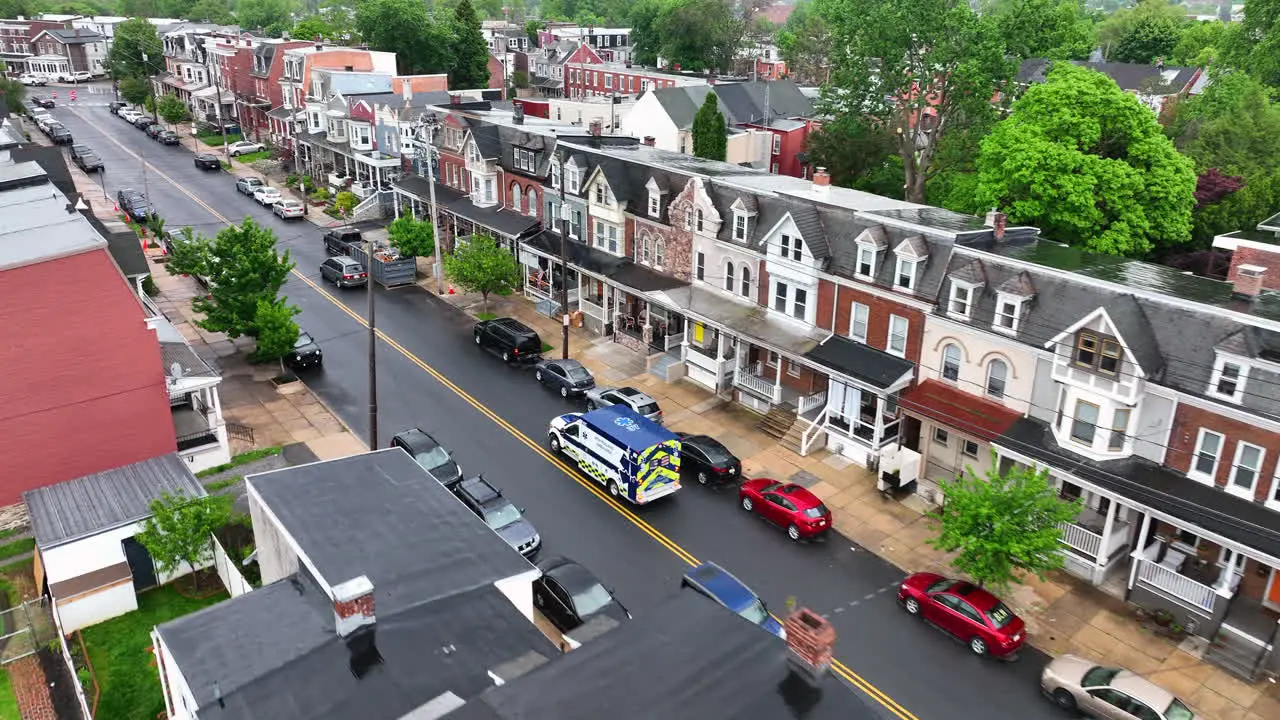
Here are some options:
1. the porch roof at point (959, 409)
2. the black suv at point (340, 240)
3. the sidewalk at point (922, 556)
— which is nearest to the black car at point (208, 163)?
the black suv at point (340, 240)

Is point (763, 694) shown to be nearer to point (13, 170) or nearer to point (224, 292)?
point (224, 292)

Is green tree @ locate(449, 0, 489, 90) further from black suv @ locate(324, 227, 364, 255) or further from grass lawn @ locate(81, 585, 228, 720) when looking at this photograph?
grass lawn @ locate(81, 585, 228, 720)

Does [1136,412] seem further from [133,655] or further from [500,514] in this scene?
[133,655]

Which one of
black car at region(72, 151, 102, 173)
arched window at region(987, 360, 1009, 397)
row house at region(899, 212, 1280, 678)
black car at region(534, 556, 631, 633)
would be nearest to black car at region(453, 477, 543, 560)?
black car at region(534, 556, 631, 633)

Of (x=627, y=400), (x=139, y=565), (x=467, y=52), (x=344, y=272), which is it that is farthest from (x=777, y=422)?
(x=467, y=52)

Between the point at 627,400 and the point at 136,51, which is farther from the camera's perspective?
the point at 136,51
